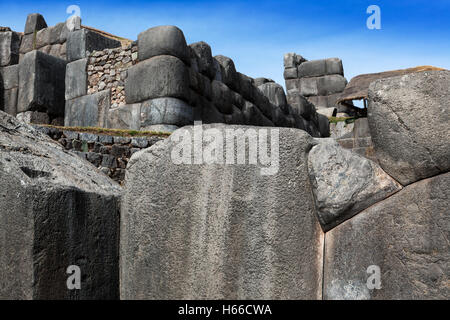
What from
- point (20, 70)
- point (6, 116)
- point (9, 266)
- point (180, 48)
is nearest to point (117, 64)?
point (180, 48)

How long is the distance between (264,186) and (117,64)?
955 centimetres

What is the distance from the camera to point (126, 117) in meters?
10.4

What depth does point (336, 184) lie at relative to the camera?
1933 mm

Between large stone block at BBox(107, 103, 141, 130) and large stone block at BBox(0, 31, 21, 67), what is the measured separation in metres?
5.08

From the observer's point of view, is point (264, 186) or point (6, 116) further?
point (6, 116)

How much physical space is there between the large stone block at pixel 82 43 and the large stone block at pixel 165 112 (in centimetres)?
299

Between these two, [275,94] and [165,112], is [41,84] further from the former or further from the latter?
[275,94]

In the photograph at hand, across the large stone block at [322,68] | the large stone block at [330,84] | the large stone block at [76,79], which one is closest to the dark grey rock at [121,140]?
the large stone block at [76,79]

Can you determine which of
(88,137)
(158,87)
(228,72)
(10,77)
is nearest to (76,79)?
(10,77)

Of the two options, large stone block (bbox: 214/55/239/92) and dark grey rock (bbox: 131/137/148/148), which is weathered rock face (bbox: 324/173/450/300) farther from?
large stone block (bbox: 214/55/239/92)

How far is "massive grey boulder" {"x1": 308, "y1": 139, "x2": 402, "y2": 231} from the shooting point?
6.18 ft

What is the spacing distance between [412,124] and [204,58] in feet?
32.1
